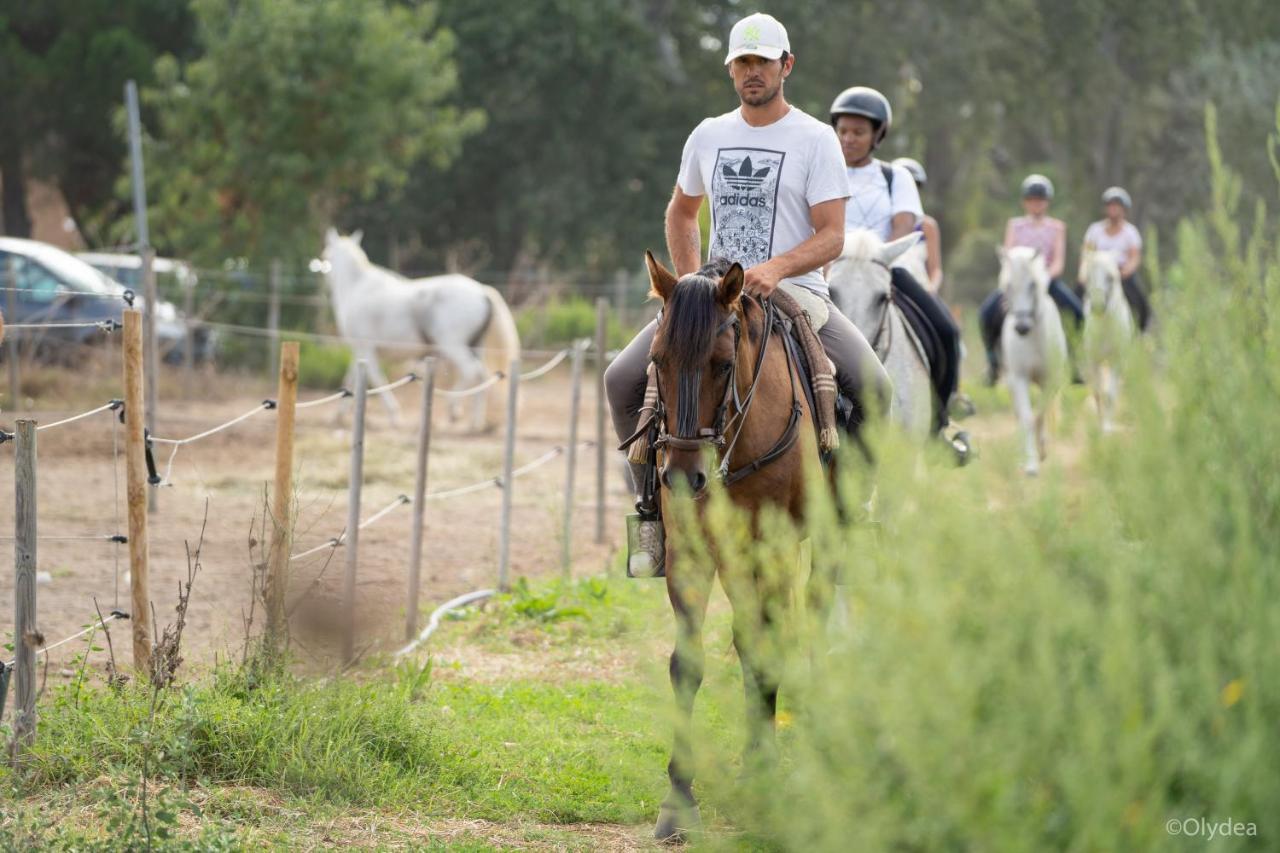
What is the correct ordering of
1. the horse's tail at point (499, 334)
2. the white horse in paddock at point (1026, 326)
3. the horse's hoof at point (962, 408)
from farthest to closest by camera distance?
the horse's tail at point (499, 334)
the white horse in paddock at point (1026, 326)
the horse's hoof at point (962, 408)

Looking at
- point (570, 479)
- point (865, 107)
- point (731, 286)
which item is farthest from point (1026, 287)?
point (731, 286)

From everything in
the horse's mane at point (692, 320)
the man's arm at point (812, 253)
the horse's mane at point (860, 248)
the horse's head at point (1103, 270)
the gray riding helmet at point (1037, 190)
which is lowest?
the horse's mane at point (692, 320)

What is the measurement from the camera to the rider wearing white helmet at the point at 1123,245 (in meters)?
16.3

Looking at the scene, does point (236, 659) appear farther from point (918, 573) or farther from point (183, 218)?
point (183, 218)

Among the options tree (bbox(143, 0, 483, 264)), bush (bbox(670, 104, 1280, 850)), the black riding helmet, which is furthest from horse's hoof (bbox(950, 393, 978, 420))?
tree (bbox(143, 0, 483, 264))

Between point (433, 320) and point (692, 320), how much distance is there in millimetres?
13624

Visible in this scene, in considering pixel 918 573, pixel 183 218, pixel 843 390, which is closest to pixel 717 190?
pixel 843 390

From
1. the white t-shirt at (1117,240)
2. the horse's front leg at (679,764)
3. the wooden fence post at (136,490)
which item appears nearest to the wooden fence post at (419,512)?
the wooden fence post at (136,490)

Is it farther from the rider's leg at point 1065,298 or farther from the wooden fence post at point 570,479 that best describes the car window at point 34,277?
the rider's leg at point 1065,298

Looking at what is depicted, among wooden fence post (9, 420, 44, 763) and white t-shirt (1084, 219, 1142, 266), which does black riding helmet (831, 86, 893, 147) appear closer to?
wooden fence post (9, 420, 44, 763)

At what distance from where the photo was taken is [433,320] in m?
18.1

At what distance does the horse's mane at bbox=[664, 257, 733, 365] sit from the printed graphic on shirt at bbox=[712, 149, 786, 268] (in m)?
0.76

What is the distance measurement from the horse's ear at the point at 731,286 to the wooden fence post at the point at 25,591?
2364 millimetres

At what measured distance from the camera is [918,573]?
2.67 meters
